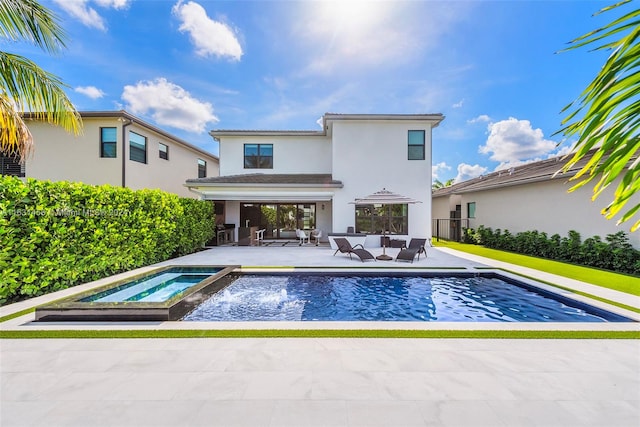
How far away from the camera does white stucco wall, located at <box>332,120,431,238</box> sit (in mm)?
21766

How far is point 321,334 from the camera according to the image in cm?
630

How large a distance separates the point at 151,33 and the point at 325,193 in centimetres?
1761

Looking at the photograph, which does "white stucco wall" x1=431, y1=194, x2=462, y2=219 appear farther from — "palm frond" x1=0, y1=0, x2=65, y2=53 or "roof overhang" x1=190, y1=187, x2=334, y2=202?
"palm frond" x1=0, y1=0, x2=65, y2=53

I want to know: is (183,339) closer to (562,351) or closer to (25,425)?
(25,425)

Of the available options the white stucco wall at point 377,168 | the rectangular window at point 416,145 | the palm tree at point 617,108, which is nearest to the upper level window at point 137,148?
the white stucco wall at point 377,168

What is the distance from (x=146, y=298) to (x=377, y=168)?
57.6 feet

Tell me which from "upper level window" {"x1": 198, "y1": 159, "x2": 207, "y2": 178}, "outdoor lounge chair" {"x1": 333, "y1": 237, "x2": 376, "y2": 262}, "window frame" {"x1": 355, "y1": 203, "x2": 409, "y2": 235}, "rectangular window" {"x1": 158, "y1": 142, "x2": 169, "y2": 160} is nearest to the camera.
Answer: "outdoor lounge chair" {"x1": 333, "y1": 237, "x2": 376, "y2": 262}

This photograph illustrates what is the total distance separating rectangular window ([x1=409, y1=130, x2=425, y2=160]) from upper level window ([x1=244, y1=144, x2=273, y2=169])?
12.2m

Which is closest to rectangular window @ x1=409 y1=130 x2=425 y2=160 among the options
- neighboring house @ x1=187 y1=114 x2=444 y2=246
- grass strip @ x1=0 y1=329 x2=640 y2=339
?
neighboring house @ x1=187 y1=114 x2=444 y2=246

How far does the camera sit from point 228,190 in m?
20.8

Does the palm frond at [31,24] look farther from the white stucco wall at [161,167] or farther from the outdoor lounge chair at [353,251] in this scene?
the outdoor lounge chair at [353,251]

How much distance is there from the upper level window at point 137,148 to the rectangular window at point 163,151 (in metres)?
1.85

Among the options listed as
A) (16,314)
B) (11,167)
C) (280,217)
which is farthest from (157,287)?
(11,167)

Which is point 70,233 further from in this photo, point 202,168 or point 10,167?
point 202,168
